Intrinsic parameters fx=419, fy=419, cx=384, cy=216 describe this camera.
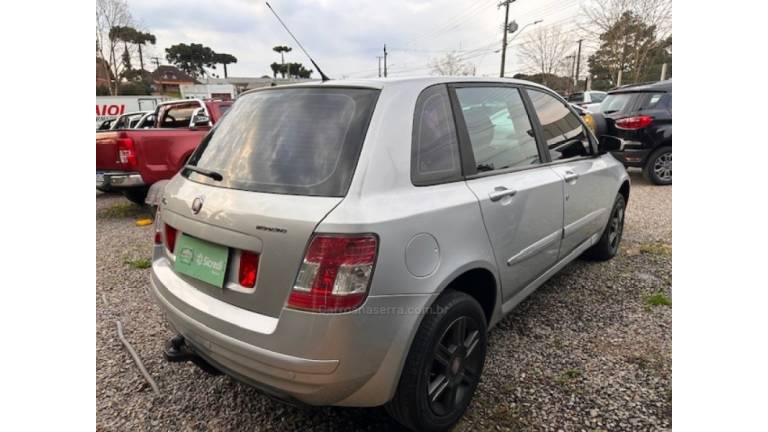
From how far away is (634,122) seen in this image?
727 cm

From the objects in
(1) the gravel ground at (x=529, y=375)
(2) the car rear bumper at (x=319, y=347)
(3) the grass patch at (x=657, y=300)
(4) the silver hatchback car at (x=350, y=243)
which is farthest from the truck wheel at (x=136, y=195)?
(3) the grass patch at (x=657, y=300)

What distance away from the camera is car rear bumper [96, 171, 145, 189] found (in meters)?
5.88

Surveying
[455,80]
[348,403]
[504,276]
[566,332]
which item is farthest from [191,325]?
[566,332]

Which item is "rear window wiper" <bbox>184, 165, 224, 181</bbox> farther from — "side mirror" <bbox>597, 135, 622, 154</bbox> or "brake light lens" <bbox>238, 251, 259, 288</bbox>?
"side mirror" <bbox>597, 135, 622, 154</bbox>

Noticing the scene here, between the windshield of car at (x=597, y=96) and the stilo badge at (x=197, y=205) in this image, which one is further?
the windshield of car at (x=597, y=96)

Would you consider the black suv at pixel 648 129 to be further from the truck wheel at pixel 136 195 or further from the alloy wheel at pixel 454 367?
the truck wheel at pixel 136 195

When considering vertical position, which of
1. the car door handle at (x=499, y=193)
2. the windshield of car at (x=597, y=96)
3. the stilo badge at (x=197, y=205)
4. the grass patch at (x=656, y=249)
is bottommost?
the grass patch at (x=656, y=249)

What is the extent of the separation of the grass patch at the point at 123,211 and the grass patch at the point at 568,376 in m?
6.63

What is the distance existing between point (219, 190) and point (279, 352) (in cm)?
76

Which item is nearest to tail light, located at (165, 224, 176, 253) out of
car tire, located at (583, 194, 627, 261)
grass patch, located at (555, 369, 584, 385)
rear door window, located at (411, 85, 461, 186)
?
rear door window, located at (411, 85, 461, 186)

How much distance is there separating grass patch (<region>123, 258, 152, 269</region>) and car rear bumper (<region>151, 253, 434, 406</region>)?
3050mm

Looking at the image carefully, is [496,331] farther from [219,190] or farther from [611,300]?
[219,190]

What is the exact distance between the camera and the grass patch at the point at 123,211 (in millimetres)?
6895

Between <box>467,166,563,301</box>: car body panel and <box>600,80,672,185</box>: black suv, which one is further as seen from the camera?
<box>600,80,672,185</box>: black suv
